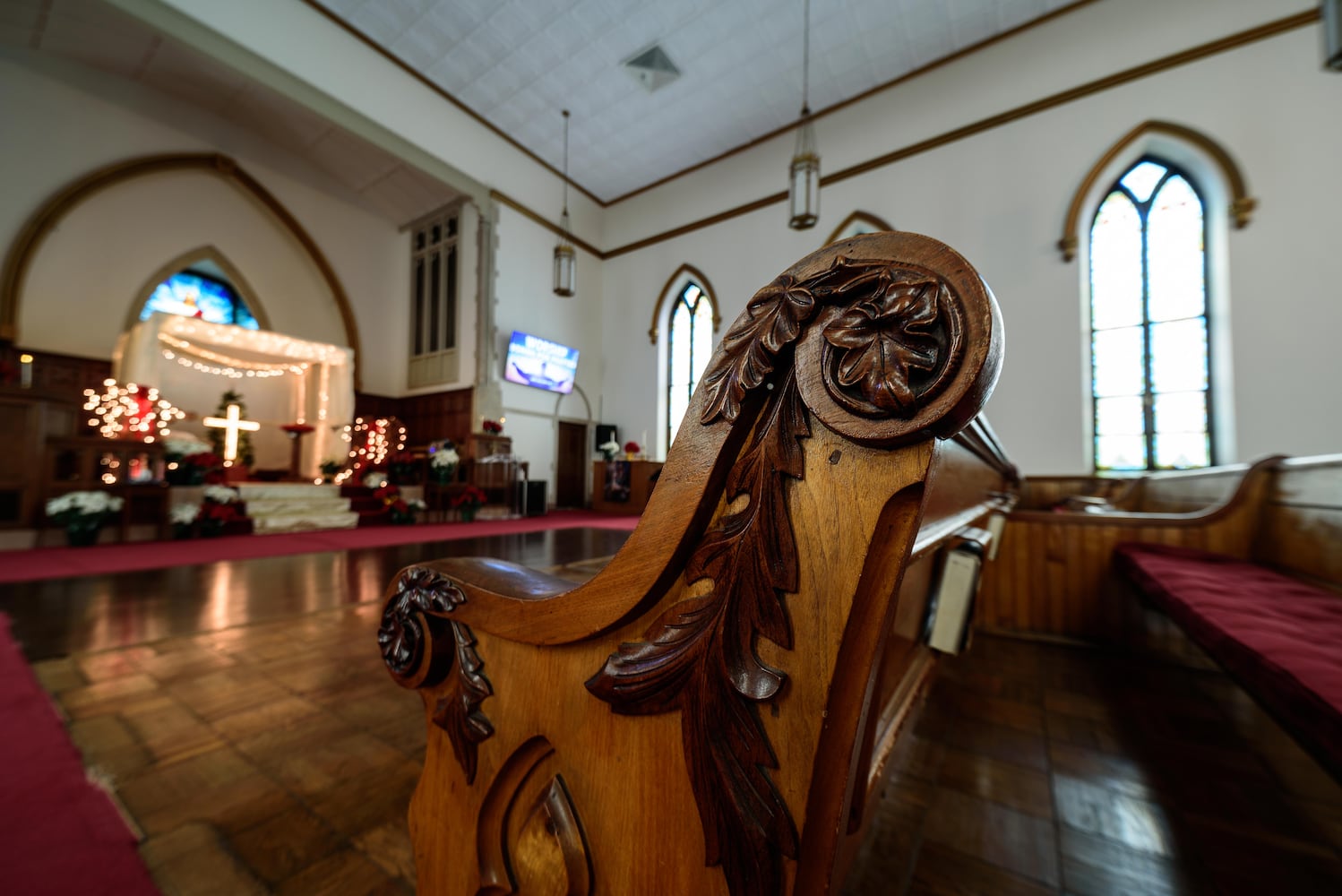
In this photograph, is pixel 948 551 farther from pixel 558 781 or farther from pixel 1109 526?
pixel 1109 526

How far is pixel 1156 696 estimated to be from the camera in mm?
1541

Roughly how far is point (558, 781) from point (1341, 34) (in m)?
3.70

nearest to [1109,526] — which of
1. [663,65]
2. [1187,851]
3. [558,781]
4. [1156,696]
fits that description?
[1156,696]

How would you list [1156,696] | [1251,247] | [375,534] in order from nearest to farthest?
[1156,696] → [1251,247] → [375,534]

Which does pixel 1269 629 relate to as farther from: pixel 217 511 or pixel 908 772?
pixel 217 511

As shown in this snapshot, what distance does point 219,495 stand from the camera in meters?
4.81

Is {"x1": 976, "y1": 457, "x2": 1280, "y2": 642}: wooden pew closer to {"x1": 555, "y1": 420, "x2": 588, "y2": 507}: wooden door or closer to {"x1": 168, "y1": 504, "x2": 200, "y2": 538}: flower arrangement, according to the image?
{"x1": 168, "y1": 504, "x2": 200, "y2": 538}: flower arrangement

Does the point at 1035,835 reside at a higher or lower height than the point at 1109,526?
lower

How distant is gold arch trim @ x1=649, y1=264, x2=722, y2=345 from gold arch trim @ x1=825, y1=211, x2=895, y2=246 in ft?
6.18

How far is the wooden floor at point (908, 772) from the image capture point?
2.57 ft

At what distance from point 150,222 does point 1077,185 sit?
1054 centimetres

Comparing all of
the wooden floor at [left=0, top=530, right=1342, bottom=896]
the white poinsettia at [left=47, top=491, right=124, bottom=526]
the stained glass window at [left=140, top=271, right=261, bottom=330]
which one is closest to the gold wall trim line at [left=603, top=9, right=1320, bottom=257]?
the wooden floor at [left=0, top=530, right=1342, bottom=896]

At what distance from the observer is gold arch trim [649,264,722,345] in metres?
7.68

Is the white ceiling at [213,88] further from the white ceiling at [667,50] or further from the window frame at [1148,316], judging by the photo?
the window frame at [1148,316]
